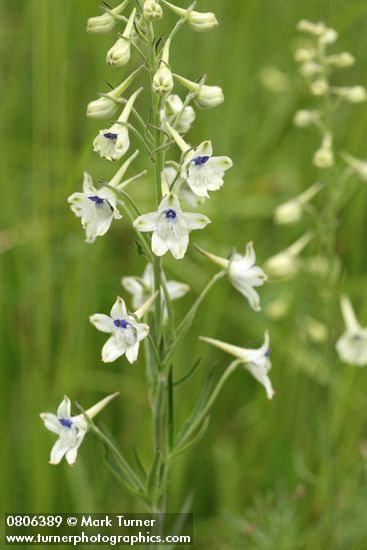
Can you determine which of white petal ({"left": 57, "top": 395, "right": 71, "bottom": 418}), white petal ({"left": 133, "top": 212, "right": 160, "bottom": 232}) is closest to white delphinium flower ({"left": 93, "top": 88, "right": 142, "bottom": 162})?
white petal ({"left": 133, "top": 212, "right": 160, "bottom": 232})

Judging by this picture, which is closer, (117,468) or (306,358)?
(117,468)

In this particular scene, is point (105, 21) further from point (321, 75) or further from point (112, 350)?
point (321, 75)

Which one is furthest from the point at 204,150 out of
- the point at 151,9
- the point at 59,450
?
the point at 59,450

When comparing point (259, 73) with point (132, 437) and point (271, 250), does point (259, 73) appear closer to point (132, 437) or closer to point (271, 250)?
point (271, 250)

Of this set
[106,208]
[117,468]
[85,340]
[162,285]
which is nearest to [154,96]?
A: [106,208]

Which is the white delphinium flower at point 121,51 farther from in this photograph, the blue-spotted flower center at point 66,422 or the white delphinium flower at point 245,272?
the blue-spotted flower center at point 66,422

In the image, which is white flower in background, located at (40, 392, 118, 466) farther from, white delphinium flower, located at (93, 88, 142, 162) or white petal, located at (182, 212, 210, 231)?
white delphinium flower, located at (93, 88, 142, 162)
